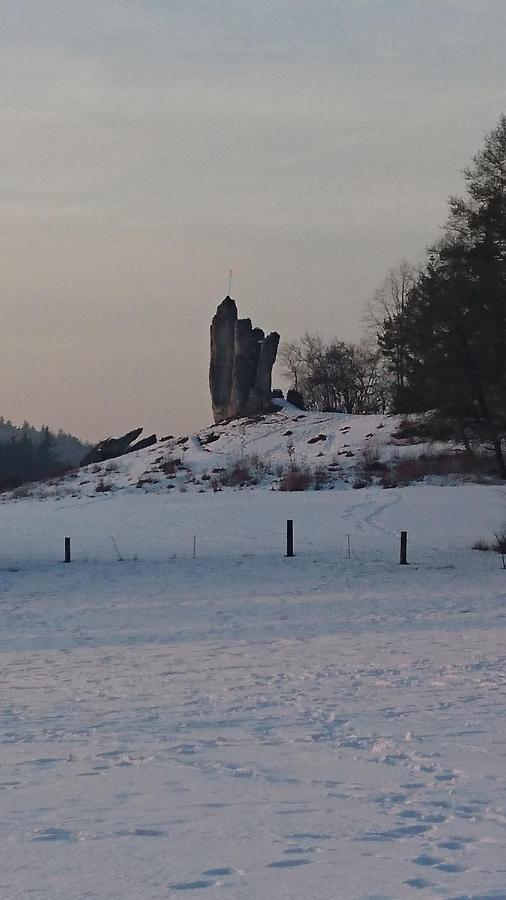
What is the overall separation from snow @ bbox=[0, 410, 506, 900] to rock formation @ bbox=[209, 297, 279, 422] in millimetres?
41718

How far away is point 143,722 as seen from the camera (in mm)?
10805

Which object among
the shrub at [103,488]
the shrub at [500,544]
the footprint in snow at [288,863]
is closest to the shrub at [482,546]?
the shrub at [500,544]

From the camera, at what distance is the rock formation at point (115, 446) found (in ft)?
222

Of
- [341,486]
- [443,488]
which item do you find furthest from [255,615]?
[341,486]

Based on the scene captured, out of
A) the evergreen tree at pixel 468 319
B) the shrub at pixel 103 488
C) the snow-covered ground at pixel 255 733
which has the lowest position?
the snow-covered ground at pixel 255 733

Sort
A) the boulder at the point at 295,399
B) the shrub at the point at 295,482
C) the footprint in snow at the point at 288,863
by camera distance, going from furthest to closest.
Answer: the boulder at the point at 295,399 → the shrub at the point at 295,482 → the footprint in snow at the point at 288,863

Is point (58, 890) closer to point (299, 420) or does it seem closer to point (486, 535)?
point (486, 535)

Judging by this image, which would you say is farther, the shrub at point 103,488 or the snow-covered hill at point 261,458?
the shrub at point 103,488

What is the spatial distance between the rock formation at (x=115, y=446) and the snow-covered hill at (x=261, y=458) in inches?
114

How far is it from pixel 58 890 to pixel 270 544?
2764 centimetres

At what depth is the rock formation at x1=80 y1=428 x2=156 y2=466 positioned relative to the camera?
222 ft

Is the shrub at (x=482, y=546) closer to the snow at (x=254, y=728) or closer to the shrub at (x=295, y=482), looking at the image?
the snow at (x=254, y=728)

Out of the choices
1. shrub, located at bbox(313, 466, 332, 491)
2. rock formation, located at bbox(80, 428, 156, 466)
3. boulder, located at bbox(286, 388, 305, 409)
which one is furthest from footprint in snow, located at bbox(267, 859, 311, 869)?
boulder, located at bbox(286, 388, 305, 409)

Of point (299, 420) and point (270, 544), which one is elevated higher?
point (299, 420)
